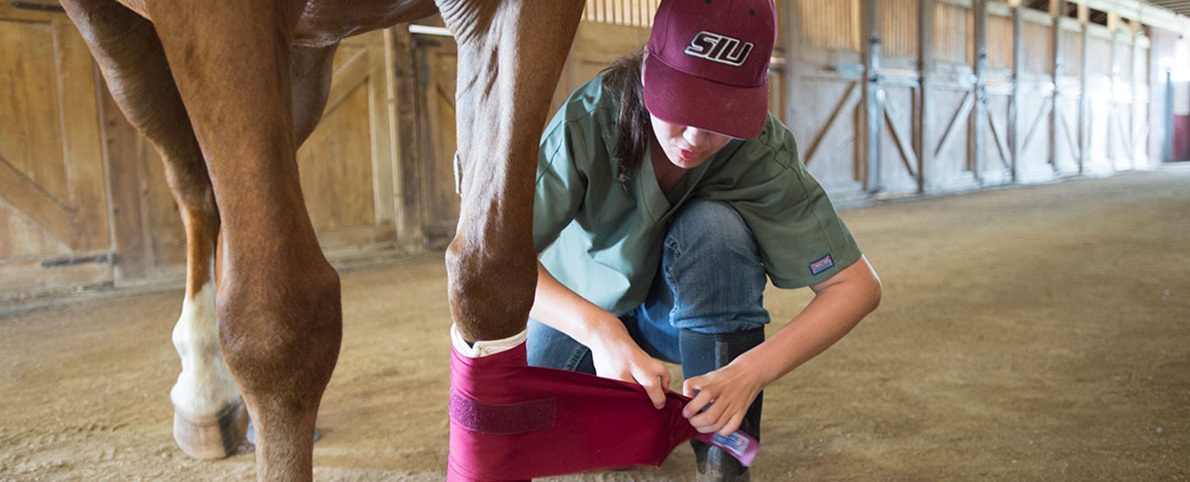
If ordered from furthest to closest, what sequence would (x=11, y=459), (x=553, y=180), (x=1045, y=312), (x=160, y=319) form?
(x=160, y=319), (x=1045, y=312), (x=11, y=459), (x=553, y=180)

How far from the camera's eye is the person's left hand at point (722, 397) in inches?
37.1

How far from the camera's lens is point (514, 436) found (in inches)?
30.8

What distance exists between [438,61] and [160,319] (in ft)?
7.90

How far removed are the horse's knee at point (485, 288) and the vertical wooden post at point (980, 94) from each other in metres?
9.86

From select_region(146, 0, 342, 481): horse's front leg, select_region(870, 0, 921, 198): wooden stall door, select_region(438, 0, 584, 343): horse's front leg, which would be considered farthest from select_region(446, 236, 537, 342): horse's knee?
select_region(870, 0, 921, 198): wooden stall door

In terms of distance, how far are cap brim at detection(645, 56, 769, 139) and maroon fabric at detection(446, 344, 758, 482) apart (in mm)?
349

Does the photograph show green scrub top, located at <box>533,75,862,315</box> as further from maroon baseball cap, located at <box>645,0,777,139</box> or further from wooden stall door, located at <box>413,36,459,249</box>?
wooden stall door, located at <box>413,36,459,249</box>

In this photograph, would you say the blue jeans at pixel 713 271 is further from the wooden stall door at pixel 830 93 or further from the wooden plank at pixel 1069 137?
the wooden plank at pixel 1069 137

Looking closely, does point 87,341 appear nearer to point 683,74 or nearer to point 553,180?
point 553,180

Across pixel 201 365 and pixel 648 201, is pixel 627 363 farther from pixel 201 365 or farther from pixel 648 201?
pixel 201 365

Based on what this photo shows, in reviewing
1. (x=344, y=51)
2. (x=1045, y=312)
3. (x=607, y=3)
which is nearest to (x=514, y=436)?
(x=1045, y=312)

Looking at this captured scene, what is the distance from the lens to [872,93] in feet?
25.4

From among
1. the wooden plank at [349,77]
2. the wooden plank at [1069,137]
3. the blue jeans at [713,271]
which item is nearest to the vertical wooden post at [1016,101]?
the wooden plank at [1069,137]

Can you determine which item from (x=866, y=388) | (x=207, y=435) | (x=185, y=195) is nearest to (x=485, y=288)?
(x=207, y=435)
